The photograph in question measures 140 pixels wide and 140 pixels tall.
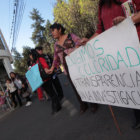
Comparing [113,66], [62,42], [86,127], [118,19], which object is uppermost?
[62,42]

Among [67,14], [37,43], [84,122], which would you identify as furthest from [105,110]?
[37,43]

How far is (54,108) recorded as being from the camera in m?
4.13

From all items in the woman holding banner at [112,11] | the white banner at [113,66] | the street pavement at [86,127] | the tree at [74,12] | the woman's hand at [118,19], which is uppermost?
the tree at [74,12]

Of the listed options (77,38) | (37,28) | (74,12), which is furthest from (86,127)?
(37,28)

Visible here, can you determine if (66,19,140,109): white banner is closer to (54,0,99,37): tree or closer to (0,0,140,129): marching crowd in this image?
(0,0,140,129): marching crowd

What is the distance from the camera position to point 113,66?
69.5 inches

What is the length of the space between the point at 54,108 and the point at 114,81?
2.68m

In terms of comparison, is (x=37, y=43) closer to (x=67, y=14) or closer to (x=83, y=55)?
(x=67, y=14)

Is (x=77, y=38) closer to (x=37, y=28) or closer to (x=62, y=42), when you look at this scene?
(x=62, y=42)

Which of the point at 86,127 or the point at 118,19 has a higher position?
the point at 118,19

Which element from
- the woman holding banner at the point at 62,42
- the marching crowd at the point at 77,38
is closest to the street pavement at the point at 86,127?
the marching crowd at the point at 77,38

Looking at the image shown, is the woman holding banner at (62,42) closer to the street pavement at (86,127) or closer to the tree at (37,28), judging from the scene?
the street pavement at (86,127)

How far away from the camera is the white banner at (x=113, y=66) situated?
1496 mm

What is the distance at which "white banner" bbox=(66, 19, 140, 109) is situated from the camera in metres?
1.50
